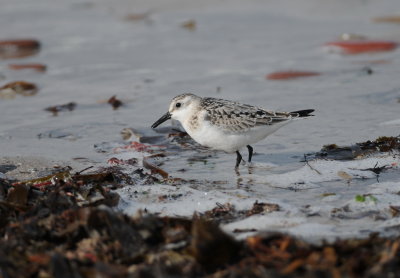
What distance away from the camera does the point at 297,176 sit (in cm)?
521

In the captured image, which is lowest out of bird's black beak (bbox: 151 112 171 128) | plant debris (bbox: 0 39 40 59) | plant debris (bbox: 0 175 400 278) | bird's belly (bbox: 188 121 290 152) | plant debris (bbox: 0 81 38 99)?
plant debris (bbox: 0 175 400 278)

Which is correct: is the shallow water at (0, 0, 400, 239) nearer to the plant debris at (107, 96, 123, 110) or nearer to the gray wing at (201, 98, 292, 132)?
the plant debris at (107, 96, 123, 110)

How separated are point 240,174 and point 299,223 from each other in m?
1.43

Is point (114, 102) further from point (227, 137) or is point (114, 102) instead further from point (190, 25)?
point (190, 25)

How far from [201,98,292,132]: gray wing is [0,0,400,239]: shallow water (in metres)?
0.33

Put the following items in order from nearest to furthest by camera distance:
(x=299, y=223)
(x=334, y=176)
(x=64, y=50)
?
(x=299, y=223) < (x=334, y=176) < (x=64, y=50)

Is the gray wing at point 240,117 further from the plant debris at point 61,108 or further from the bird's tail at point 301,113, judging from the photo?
the plant debris at point 61,108

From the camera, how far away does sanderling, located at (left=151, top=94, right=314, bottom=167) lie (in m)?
5.84

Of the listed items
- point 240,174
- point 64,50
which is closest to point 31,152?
point 240,174

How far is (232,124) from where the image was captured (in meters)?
5.88

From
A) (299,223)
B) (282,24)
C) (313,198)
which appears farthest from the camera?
(282,24)

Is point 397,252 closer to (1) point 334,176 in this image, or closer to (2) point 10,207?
(1) point 334,176

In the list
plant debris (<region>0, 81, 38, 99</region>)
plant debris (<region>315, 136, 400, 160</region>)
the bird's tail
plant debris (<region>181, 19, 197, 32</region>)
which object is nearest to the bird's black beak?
the bird's tail

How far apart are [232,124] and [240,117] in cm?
11
